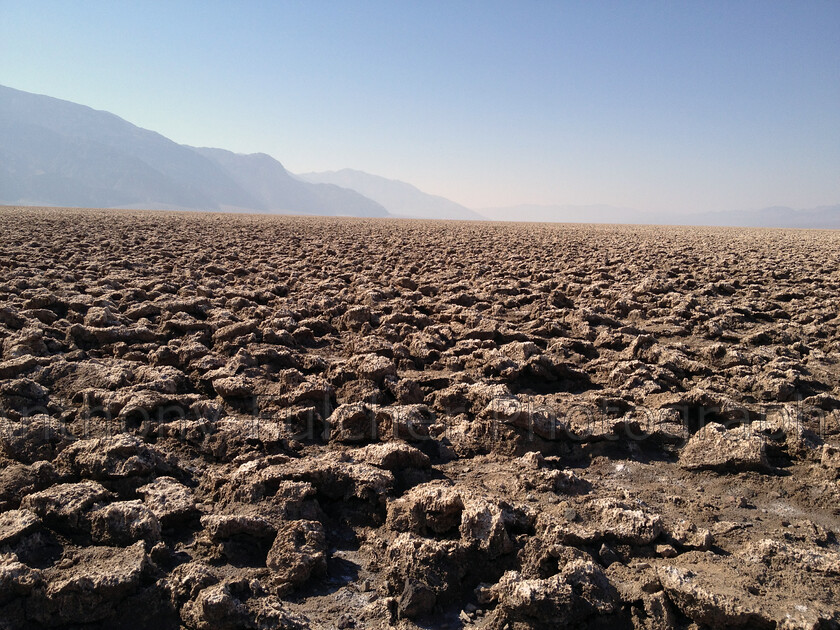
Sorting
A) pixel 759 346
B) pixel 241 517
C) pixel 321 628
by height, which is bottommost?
pixel 321 628

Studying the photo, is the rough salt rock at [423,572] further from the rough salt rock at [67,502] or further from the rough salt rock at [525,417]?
the rough salt rock at [67,502]

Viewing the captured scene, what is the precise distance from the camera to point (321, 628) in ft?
4.64

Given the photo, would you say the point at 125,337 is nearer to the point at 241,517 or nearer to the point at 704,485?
the point at 241,517

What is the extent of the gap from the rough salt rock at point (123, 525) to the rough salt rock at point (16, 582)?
0.75ft

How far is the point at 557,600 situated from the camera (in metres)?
1.39

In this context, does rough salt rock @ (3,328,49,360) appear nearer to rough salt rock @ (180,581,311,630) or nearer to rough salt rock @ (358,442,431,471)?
rough salt rock @ (358,442,431,471)

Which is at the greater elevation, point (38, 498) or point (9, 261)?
point (9, 261)

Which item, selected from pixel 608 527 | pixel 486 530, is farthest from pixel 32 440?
pixel 608 527

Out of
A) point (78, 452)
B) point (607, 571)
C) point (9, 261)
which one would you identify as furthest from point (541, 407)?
point (9, 261)

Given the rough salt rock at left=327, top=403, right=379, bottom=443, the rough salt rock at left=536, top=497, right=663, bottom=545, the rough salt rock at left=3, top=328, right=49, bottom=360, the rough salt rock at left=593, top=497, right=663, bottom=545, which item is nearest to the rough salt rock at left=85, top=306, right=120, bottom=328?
the rough salt rock at left=3, top=328, right=49, bottom=360

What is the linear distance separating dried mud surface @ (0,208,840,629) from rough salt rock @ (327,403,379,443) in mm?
10

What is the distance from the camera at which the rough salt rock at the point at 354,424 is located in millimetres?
2441

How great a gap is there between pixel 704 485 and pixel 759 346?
2.34 meters

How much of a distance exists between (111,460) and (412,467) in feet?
3.75
